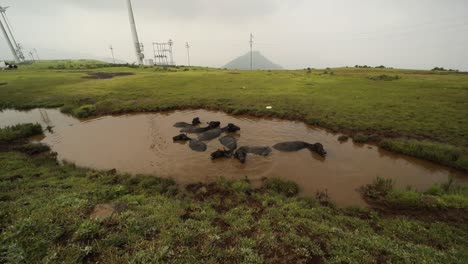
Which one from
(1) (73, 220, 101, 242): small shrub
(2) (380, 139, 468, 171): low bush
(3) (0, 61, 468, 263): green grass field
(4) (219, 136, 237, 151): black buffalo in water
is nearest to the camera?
(3) (0, 61, 468, 263): green grass field

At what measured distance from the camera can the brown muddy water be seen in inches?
316

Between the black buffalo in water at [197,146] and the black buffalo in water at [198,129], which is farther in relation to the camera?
the black buffalo in water at [198,129]

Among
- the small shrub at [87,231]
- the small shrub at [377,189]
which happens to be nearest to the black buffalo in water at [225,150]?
the small shrub at [87,231]

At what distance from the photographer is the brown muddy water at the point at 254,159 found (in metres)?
8.04

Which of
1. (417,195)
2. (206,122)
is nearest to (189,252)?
(417,195)

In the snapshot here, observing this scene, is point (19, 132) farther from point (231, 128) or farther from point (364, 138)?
point (364, 138)

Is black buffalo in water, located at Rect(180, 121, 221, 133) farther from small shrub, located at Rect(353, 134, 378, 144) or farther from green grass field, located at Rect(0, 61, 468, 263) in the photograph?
small shrub, located at Rect(353, 134, 378, 144)

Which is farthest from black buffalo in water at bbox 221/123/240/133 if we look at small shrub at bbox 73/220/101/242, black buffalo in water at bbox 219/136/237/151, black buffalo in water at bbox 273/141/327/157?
small shrub at bbox 73/220/101/242

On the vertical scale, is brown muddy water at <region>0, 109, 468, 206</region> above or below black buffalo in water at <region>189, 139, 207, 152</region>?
below

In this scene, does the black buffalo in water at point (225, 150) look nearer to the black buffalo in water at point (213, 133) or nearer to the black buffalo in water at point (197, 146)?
the black buffalo in water at point (213, 133)

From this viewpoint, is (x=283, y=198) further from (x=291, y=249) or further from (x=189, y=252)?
(x=189, y=252)

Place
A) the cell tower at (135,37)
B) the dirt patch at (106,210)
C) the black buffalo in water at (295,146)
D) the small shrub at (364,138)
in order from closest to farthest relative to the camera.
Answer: the dirt patch at (106,210), the black buffalo in water at (295,146), the small shrub at (364,138), the cell tower at (135,37)

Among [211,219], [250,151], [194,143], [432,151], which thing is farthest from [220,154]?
[432,151]

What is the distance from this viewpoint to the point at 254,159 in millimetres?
9352
